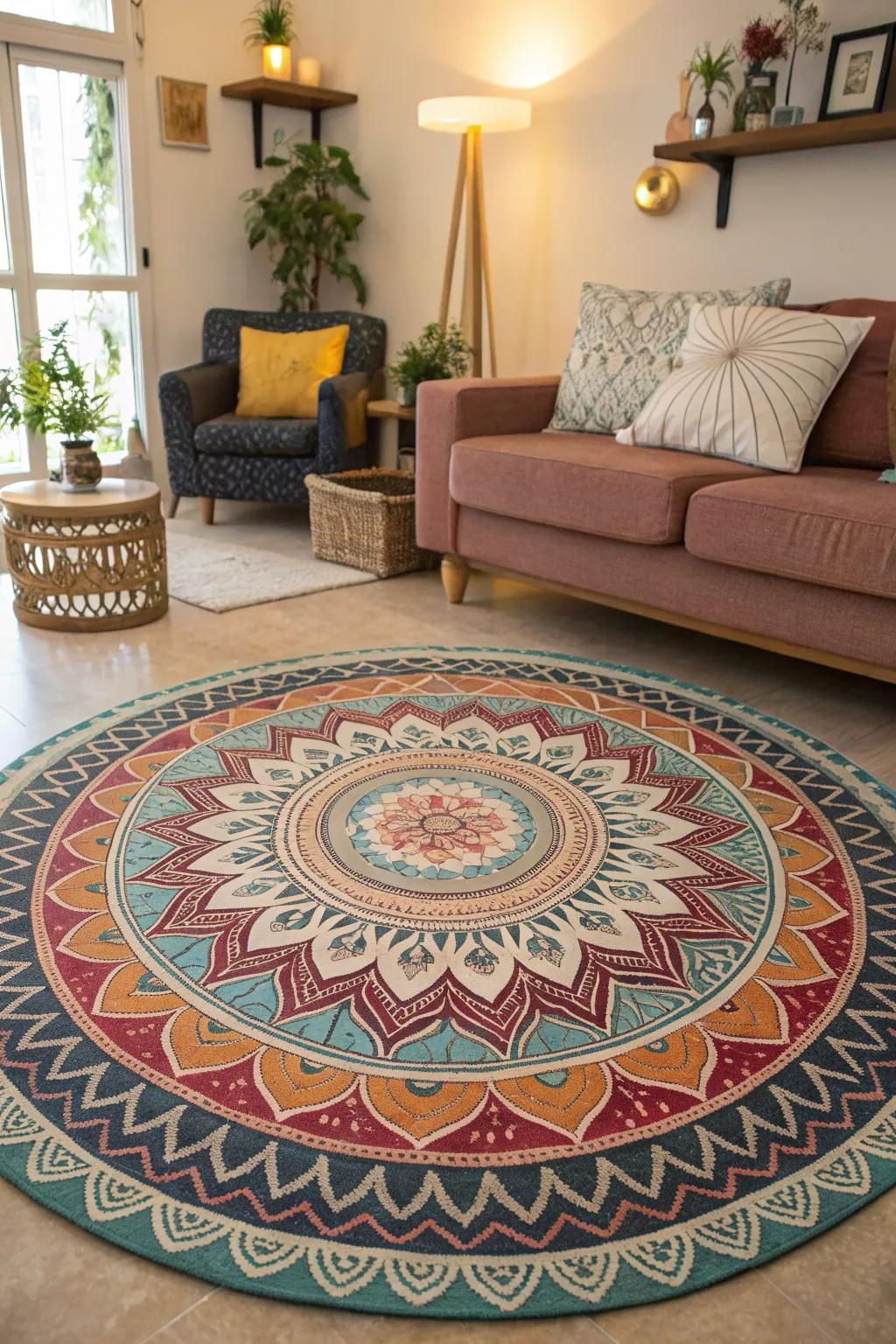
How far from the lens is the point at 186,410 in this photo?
4.34 m

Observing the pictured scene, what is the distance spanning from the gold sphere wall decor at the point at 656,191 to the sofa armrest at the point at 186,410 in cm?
186

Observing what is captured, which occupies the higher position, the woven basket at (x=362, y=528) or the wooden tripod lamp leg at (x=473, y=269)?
the wooden tripod lamp leg at (x=473, y=269)

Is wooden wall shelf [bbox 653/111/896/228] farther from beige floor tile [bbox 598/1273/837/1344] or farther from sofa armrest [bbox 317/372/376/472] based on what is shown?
beige floor tile [bbox 598/1273/837/1344]

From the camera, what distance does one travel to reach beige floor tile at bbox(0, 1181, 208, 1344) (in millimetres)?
1036

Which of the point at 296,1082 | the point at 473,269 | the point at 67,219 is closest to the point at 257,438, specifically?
the point at 473,269

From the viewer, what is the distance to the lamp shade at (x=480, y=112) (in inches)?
148

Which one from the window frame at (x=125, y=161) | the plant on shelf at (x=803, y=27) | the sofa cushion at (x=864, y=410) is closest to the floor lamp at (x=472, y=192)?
the plant on shelf at (x=803, y=27)

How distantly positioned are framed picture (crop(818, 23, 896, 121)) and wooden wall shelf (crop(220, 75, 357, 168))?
2432 millimetres

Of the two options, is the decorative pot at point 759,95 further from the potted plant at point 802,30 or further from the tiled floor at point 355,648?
the tiled floor at point 355,648

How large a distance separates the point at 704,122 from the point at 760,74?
210 mm

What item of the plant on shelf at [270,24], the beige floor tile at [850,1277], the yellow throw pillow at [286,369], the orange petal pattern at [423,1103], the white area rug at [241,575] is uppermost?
the plant on shelf at [270,24]

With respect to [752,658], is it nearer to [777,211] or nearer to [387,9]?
[777,211]

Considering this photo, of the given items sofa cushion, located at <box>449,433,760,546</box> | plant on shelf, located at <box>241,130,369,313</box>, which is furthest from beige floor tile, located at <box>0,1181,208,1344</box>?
plant on shelf, located at <box>241,130,369,313</box>

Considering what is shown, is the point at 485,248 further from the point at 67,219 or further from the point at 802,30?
the point at 67,219
